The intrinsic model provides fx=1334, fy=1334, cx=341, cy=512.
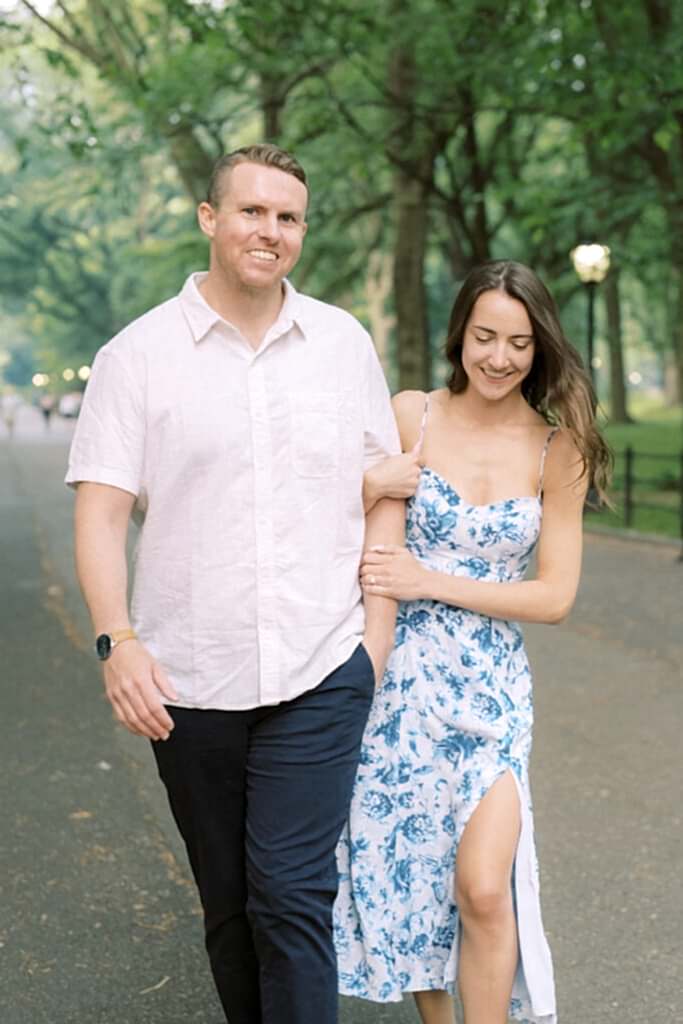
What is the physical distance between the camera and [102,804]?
531 centimetres

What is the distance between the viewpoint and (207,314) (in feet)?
8.98

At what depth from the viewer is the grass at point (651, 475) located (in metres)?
15.5

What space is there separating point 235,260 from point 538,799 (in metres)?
3.33

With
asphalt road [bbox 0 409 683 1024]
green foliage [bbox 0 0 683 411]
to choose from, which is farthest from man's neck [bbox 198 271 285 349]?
green foliage [bbox 0 0 683 411]

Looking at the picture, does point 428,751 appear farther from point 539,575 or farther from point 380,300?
point 380,300

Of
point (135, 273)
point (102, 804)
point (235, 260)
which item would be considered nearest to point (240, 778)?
point (235, 260)

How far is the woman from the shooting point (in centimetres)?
295

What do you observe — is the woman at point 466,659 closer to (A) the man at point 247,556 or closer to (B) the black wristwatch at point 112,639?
(A) the man at point 247,556

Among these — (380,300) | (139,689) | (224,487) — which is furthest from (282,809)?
(380,300)

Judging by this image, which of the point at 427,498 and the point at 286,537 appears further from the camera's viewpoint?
the point at 427,498

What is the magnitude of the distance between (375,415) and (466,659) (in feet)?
1.94

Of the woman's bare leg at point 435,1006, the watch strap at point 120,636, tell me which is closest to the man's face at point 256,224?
the watch strap at point 120,636

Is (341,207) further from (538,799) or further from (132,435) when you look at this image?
(132,435)

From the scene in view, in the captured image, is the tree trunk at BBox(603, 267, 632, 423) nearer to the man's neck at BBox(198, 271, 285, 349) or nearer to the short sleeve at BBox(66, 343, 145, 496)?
the man's neck at BBox(198, 271, 285, 349)
